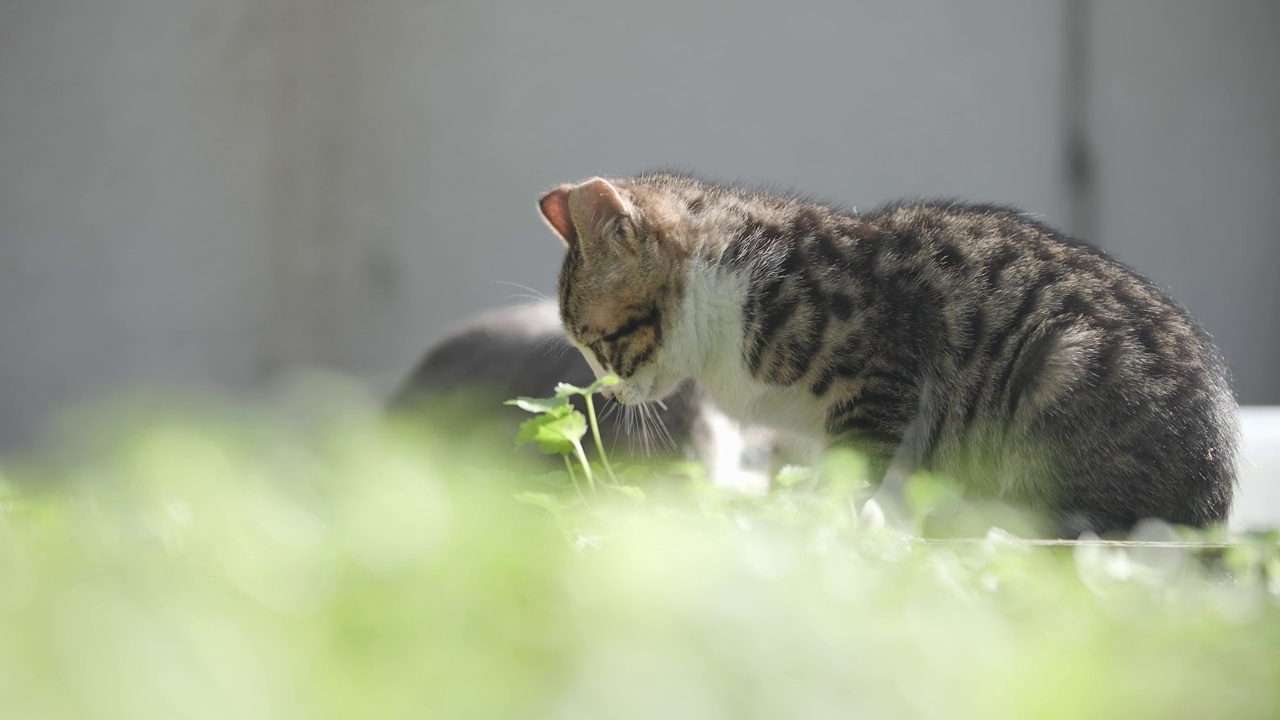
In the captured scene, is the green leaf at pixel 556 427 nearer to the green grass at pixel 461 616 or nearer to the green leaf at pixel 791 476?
the green leaf at pixel 791 476

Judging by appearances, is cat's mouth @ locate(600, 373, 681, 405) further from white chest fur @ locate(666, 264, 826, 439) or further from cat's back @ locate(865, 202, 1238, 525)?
cat's back @ locate(865, 202, 1238, 525)

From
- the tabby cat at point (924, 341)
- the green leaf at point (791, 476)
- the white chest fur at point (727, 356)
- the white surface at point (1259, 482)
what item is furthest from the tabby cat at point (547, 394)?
the green leaf at point (791, 476)

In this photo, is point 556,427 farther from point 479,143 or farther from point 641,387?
point 479,143

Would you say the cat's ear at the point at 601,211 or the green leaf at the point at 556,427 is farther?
the cat's ear at the point at 601,211

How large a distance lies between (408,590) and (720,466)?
252 centimetres

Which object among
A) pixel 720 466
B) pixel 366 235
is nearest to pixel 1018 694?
pixel 720 466

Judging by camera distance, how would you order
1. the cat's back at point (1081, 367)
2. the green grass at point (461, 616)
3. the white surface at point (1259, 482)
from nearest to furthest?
the green grass at point (461, 616) < the cat's back at point (1081, 367) < the white surface at point (1259, 482)

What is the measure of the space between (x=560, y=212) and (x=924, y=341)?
29.8 inches

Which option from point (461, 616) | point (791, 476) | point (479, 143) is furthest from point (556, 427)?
point (479, 143)

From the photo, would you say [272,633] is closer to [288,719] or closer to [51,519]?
[288,719]

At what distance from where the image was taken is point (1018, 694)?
1.67 feet

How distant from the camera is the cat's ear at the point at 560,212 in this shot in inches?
90.3

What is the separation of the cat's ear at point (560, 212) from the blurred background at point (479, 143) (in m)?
Result: 2.60

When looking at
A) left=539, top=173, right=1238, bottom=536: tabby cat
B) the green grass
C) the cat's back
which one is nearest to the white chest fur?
left=539, top=173, right=1238, bottom=536: tabby cat
